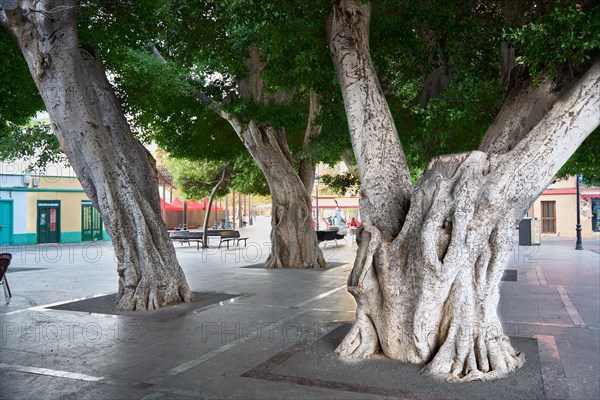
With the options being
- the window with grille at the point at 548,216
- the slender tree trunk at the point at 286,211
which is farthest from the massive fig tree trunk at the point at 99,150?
the window with grille at the point at 548,216

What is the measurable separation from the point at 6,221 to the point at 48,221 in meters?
2.27

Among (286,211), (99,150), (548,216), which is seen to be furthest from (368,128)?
(548,216)

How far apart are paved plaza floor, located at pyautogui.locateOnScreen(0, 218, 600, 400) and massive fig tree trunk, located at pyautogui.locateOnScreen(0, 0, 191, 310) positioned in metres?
0.63

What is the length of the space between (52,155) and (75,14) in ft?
41.8

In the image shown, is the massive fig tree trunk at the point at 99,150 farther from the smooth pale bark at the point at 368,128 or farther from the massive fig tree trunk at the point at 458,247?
the massive fig tree trunk at the point at 458,247

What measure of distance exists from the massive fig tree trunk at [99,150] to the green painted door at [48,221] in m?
20.9

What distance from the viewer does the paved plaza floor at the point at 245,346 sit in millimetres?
4773

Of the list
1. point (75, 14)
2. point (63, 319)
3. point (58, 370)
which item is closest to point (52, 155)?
point (75, 14)

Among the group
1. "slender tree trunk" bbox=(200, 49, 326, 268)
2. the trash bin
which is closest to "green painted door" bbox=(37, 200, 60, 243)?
"slender tree trunk" bbox=(200, 49, 326, 268)

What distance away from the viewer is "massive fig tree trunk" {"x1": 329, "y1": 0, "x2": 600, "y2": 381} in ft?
17.4

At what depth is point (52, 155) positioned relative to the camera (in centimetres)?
2034

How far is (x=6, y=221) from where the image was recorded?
1038 inches

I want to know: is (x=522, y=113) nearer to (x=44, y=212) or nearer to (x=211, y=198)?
(x=211, y=198)

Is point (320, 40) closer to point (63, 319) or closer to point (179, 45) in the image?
point (179, 45)
